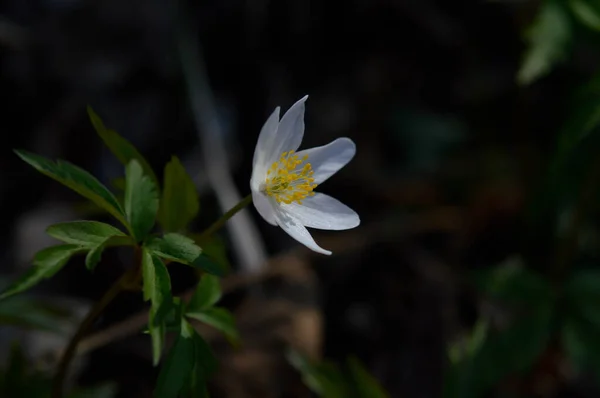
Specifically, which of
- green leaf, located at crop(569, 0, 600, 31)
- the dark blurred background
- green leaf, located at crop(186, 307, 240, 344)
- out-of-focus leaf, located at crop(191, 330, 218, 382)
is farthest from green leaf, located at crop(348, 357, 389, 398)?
green leaf, located at crop(569, 0, 600, 31)

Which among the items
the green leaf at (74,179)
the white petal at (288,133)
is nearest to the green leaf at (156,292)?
the green leaf at (74,179)

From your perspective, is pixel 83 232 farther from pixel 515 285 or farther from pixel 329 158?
pixel 515 285

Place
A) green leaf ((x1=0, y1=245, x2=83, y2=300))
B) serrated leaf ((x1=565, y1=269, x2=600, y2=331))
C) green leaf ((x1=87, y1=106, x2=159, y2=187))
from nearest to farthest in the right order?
1. green leaf ((x1=0, y1=245, x2=83, y2=300))
2. green leaf ((x1=87, y1=106, x2=159, y2=187))
3. serrated leaf ((x1=565, y1=269, x2=600, y2=331))

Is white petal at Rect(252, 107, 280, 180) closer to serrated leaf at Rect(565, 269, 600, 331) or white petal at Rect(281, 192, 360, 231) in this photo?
white petal at Rect(281, 192, 360, 231)

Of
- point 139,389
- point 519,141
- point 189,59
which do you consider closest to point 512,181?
point 519,141

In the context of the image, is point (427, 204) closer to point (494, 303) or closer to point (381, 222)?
point (381, 222)

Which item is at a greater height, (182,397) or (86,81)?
(86,81)
